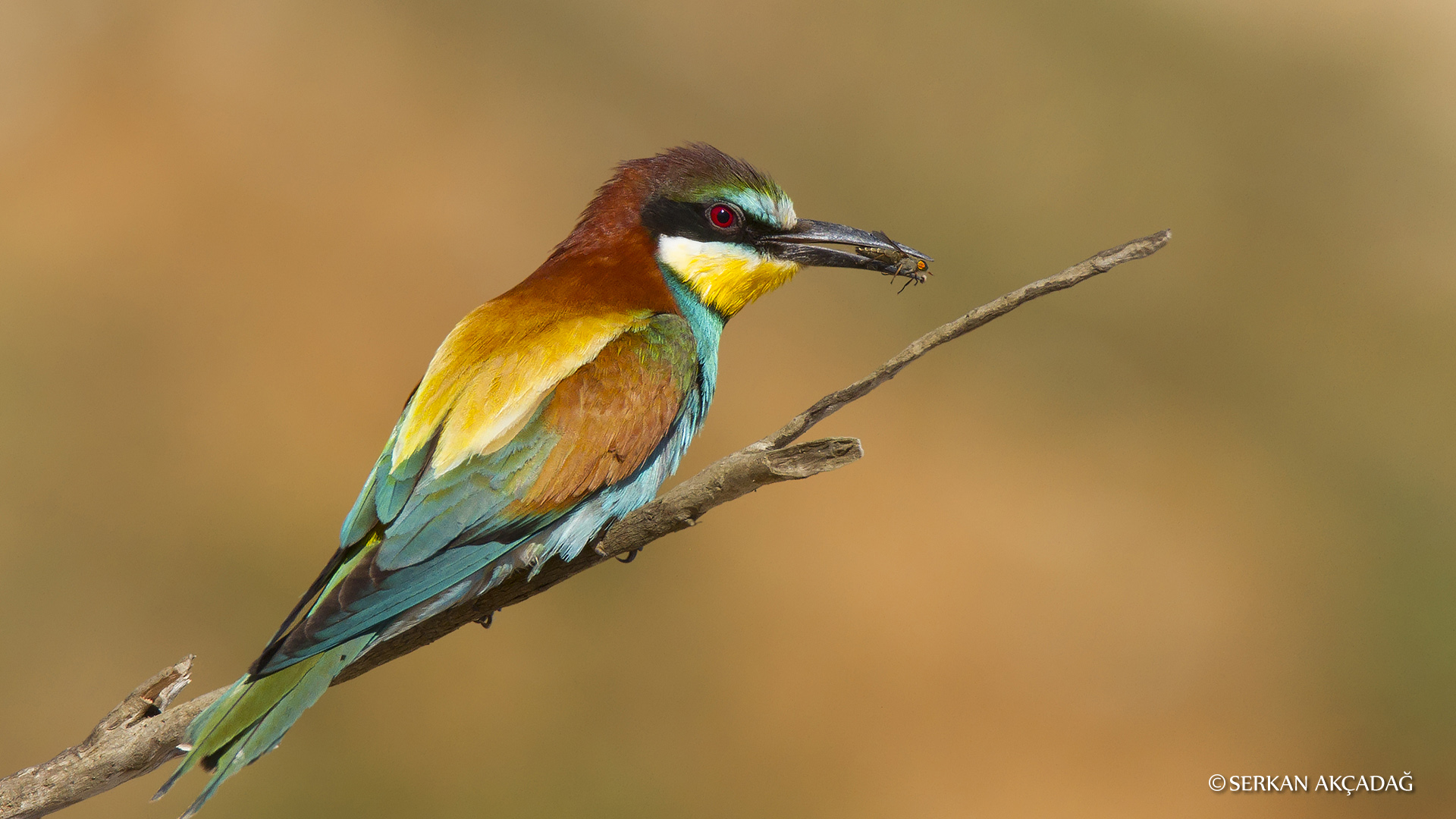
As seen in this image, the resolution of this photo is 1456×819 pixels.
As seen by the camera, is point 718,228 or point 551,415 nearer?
point 551,415

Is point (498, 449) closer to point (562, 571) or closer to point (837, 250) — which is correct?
point (562, 571)

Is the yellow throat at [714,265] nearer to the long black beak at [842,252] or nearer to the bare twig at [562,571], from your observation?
the long black beak at [842,252]

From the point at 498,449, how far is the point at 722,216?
2.62 ft

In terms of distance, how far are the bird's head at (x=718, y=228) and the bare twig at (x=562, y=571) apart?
2.51 feet

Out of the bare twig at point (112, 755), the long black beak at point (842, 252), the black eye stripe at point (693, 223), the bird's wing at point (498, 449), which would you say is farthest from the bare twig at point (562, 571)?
the black eye stripe at point (693, 223)

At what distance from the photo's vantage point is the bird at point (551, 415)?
1680mm

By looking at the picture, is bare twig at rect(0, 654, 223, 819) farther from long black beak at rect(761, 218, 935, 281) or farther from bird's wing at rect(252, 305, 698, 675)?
long black beak at rect(761, 218, 935, 281)

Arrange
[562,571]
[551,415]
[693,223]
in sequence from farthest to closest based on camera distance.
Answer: [693,223], [551,415], [562,571]

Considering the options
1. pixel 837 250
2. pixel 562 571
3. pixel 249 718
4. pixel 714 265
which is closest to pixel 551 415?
pixel 562 571

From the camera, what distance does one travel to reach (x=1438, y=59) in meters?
7.78

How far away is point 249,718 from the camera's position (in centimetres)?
159

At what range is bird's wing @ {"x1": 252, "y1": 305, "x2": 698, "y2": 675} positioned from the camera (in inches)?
71.1

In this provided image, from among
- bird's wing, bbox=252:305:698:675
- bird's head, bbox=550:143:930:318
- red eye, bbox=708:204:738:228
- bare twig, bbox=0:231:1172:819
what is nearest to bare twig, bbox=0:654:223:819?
bare twig, bbox=0:231:1172:819

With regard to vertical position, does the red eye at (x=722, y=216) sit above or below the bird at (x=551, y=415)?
above
